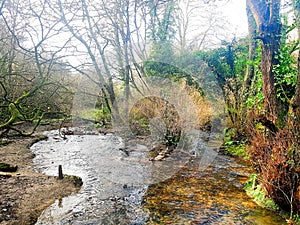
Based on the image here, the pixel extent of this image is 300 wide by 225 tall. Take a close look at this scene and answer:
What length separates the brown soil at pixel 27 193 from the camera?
4551 mm

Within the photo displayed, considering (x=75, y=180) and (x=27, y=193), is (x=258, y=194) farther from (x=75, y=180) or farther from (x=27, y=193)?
(x=27, y=193)

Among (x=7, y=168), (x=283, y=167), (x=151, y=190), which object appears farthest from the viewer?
(x=7, y=168)

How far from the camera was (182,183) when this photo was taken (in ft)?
21.0

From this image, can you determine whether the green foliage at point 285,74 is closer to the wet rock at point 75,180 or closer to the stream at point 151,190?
the stream at point 151,190

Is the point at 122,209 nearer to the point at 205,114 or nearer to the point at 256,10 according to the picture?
the point at 256,10

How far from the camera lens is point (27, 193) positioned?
18.2 feet

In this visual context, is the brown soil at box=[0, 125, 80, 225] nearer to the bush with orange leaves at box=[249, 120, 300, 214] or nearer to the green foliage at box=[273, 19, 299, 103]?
the bush with orange leaves at box=[249, 120, 300, 214]

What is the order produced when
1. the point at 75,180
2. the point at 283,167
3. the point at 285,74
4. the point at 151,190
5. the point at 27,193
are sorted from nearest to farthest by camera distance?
1. the point at 283,167
2. the point at 27,193
3. the point at 151,190
4. the point at 285,74
5. the point at 75,180

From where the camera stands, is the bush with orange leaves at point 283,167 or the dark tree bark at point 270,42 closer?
the bush with orange leaves at point 283,167

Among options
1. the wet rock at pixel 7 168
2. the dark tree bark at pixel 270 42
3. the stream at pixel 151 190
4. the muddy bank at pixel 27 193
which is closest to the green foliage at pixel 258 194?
the stream at pixel 151 190

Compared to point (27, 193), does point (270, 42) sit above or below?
above

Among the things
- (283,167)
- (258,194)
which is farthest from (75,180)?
(283,167)

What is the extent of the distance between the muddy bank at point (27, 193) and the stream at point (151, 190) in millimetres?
222

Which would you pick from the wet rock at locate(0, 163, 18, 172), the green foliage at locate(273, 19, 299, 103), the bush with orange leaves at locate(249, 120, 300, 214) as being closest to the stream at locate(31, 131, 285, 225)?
the bush with orange leaves at locate(249, 120, 300, 214)
